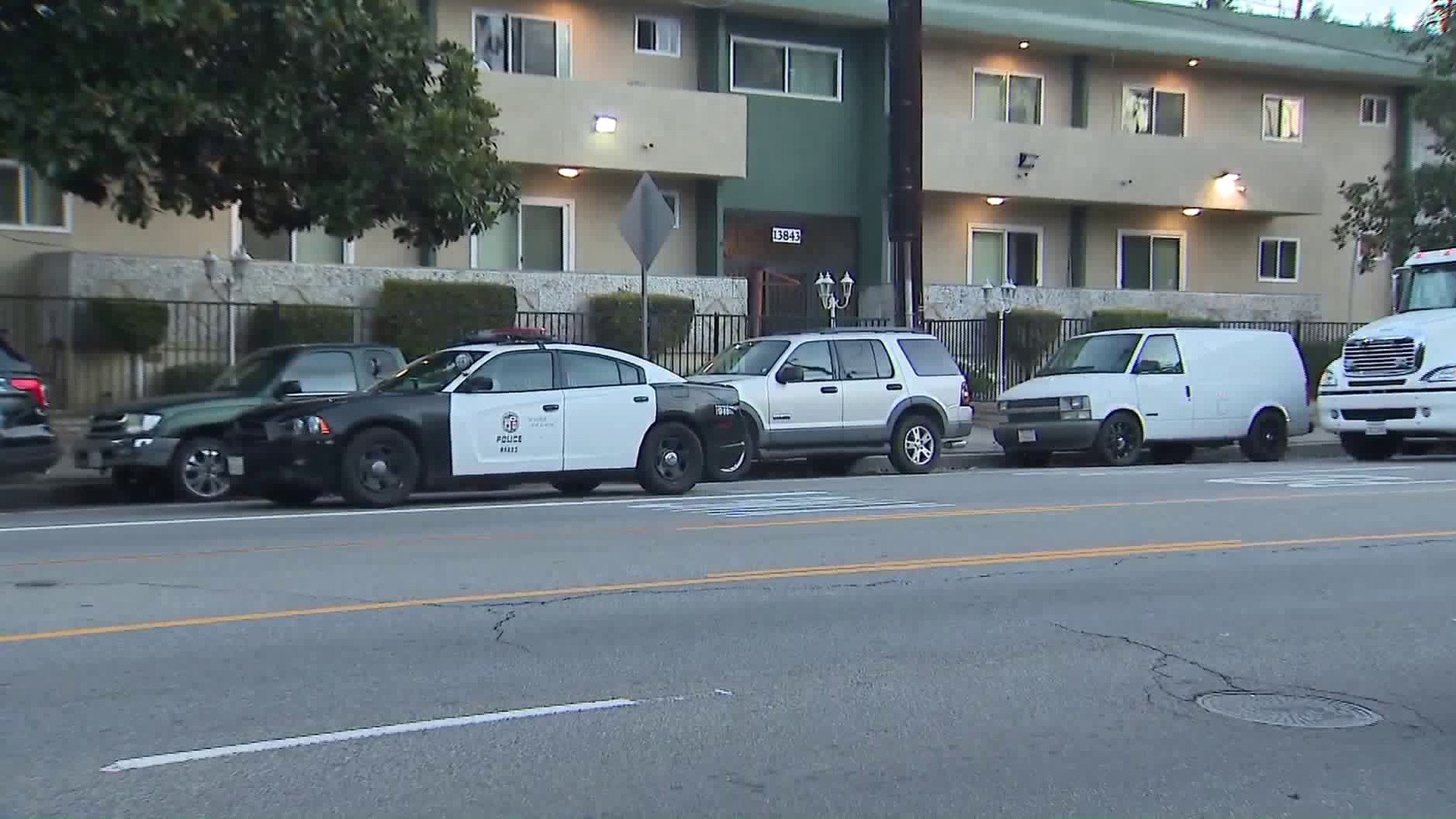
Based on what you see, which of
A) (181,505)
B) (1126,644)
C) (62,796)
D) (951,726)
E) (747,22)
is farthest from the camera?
(747,22)

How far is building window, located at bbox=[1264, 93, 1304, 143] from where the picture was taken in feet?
112

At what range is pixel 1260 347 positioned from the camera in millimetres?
21969

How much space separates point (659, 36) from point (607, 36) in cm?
104

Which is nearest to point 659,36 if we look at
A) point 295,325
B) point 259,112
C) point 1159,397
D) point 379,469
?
point 295,325

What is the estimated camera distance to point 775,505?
14562 mm

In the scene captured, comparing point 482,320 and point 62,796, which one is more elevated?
point 482,320

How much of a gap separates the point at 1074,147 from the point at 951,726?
2614 centimetres

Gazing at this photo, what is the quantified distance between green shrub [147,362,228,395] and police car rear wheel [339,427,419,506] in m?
8.80

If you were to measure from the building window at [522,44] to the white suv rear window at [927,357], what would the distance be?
10.2m

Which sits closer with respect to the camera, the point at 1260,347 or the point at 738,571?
the point at 738,571

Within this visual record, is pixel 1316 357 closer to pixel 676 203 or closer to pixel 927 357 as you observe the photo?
pixel 676 203

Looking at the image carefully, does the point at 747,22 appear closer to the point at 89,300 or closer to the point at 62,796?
the point at 89,300

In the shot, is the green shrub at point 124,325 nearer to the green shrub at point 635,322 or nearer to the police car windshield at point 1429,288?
the green shrub at point 635,322

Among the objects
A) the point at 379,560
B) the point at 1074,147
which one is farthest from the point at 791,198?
the point at 379,560
